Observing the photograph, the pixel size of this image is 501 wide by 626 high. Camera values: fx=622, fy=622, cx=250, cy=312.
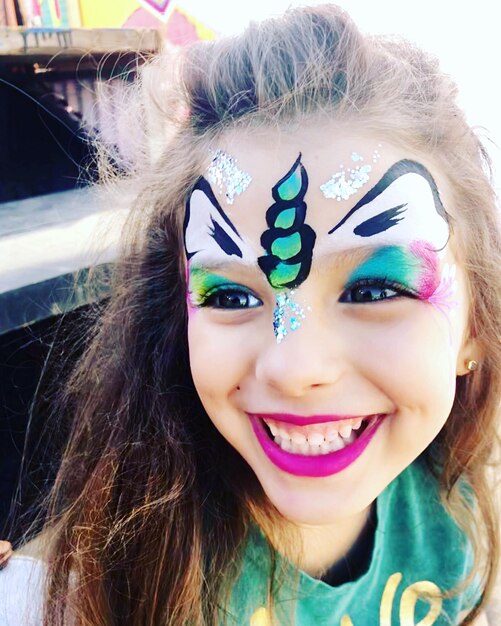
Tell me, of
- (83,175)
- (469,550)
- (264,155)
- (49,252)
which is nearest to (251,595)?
(469,550)

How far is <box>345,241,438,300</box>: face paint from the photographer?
0.82 m

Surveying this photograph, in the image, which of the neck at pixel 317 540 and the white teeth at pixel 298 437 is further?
the neck at pixel 317 540

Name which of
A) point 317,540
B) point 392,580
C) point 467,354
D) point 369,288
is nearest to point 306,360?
point 369,288

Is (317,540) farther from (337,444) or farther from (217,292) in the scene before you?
(217,292)

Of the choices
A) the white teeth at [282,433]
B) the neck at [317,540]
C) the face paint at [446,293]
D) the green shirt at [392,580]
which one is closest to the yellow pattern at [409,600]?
the green shirt at [392,580]

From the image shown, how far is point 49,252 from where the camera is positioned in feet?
4.77

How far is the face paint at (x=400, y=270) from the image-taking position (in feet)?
2.68

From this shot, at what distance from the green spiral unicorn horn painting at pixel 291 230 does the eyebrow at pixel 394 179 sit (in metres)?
0.04

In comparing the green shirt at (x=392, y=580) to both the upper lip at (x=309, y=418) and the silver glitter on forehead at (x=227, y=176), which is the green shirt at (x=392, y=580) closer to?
the upper lip at (x=309, y=418)

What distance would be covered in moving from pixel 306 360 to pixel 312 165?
10.0 inches

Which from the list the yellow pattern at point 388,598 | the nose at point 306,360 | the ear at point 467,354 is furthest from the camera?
the yellow pattern at point 388,598

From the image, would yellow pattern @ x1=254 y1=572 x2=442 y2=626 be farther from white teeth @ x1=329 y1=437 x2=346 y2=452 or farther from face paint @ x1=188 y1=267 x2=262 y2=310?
face paint @ x1=188 y1=267 x2=262 y2=310

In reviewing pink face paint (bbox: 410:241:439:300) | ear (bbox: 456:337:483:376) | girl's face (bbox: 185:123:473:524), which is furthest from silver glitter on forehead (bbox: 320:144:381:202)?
ear (bbox: 456:337:483:376)

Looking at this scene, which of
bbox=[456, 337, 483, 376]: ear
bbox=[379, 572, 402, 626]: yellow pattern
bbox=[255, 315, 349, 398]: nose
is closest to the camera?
bbox=[255, 315, 349, 398]: nose
